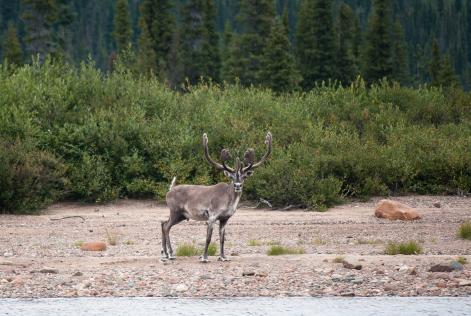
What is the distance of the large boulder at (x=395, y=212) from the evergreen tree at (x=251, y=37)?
38.9m

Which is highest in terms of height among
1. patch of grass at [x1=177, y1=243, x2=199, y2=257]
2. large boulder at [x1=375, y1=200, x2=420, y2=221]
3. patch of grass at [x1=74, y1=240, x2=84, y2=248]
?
patch of grass at [x1=177, y1=243, x2=199, y2=257]

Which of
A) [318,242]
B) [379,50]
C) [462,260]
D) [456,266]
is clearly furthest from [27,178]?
[379,50]

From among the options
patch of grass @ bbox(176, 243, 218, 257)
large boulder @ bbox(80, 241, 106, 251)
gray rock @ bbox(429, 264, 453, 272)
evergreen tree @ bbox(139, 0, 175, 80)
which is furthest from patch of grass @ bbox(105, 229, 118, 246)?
evergreen tree @ bbox(139, 0, 175, 80)

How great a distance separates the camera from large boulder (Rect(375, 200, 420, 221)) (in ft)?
76.0

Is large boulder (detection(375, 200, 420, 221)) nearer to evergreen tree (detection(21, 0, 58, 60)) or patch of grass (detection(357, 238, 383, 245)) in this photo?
patch of grass (detection(357, 238, 383, 245))

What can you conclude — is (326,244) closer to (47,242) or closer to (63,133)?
(47,242)

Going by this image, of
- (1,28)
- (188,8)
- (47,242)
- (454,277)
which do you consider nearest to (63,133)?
(47,242)

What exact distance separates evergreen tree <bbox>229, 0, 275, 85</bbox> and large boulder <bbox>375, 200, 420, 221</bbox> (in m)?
38.9

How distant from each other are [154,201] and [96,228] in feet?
13.4

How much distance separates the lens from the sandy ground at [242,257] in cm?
1574

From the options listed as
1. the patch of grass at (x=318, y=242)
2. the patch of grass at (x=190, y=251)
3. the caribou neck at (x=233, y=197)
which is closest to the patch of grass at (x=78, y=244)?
the patch of grass at (x=190, y=251)

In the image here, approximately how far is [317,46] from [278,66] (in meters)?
8.28

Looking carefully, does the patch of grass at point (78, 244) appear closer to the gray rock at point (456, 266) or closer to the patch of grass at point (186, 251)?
the patch of grass at point (186, 251)

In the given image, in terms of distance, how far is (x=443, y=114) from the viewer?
3453 cm
